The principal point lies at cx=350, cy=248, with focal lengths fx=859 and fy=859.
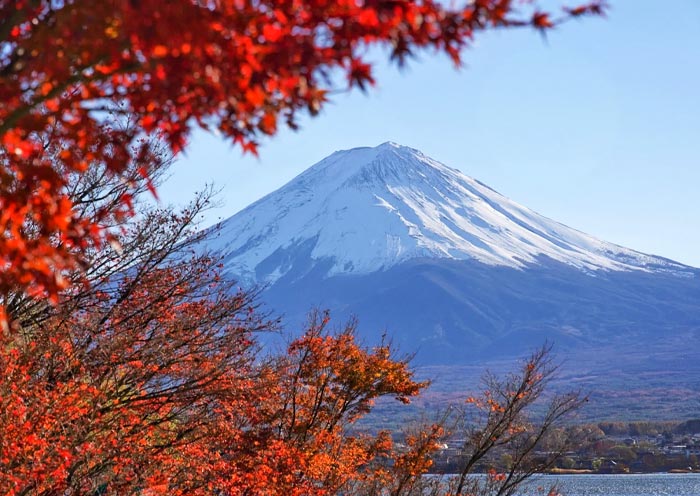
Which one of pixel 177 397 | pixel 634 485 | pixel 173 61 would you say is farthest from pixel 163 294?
pixel 634 485

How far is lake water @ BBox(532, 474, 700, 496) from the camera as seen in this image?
7711cm

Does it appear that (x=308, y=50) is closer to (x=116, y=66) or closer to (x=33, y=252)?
(x=116, y=66)

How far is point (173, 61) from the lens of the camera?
12.8ft

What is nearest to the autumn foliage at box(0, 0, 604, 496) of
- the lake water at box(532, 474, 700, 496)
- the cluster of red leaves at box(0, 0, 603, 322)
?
the cluster of red leaves at box(0, 0, 603, 322)

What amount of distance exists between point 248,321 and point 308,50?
41.2ft

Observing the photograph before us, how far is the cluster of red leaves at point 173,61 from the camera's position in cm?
383

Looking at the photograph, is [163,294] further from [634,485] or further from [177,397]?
[634,485]

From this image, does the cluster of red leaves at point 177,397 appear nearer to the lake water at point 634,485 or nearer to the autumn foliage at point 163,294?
the autumn foliage at point 163,294

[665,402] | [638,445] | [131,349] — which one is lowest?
[665,402]

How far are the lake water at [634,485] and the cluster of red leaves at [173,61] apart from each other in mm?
68295

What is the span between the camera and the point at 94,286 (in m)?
13.1

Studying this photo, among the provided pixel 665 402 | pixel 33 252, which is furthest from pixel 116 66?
pixel 665 402

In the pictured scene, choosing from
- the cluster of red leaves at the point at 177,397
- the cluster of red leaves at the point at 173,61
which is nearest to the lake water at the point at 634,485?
the cluster of red leaves at the point at 177,397

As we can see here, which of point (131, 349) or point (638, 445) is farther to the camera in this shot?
point (638, 445)
